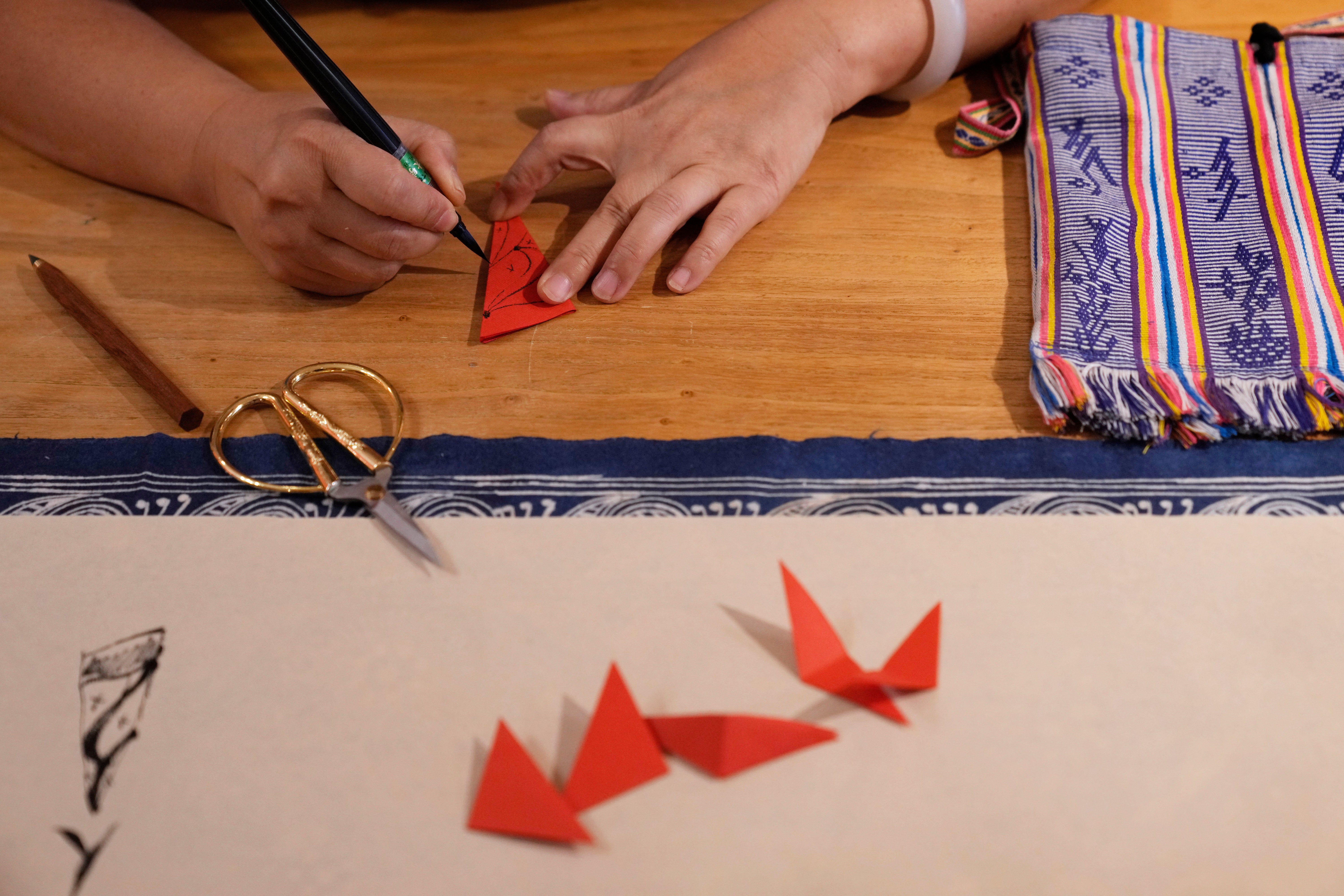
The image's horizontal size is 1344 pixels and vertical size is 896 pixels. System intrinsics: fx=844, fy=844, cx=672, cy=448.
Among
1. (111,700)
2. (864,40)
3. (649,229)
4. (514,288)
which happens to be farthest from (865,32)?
(111,700)

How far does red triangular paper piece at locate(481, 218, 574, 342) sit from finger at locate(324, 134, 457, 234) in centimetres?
8

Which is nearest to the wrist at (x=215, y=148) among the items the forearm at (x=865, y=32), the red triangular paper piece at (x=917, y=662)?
the forearm at (x=865, y=32)

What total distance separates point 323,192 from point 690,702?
0.52m

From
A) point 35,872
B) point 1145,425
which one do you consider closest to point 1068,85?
point 1145,425

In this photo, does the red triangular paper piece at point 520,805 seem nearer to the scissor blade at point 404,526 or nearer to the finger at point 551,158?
the scissor blade at point 404,526

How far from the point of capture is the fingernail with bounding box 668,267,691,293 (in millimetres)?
742

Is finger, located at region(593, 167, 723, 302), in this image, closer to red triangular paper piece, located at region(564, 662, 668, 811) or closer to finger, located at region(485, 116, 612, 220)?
finger, located at region(485, 116, 612, 220)

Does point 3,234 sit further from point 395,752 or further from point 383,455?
point 395,752

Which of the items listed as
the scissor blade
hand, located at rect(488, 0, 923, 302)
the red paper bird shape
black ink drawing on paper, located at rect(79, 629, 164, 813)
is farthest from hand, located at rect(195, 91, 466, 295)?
the red paper bird shape

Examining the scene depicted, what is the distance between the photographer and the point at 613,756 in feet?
1.64

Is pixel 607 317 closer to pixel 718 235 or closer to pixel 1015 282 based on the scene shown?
pixel 718 235

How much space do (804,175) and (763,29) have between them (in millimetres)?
154

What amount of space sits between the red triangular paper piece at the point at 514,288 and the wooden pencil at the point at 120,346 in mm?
247

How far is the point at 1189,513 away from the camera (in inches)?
23.7
